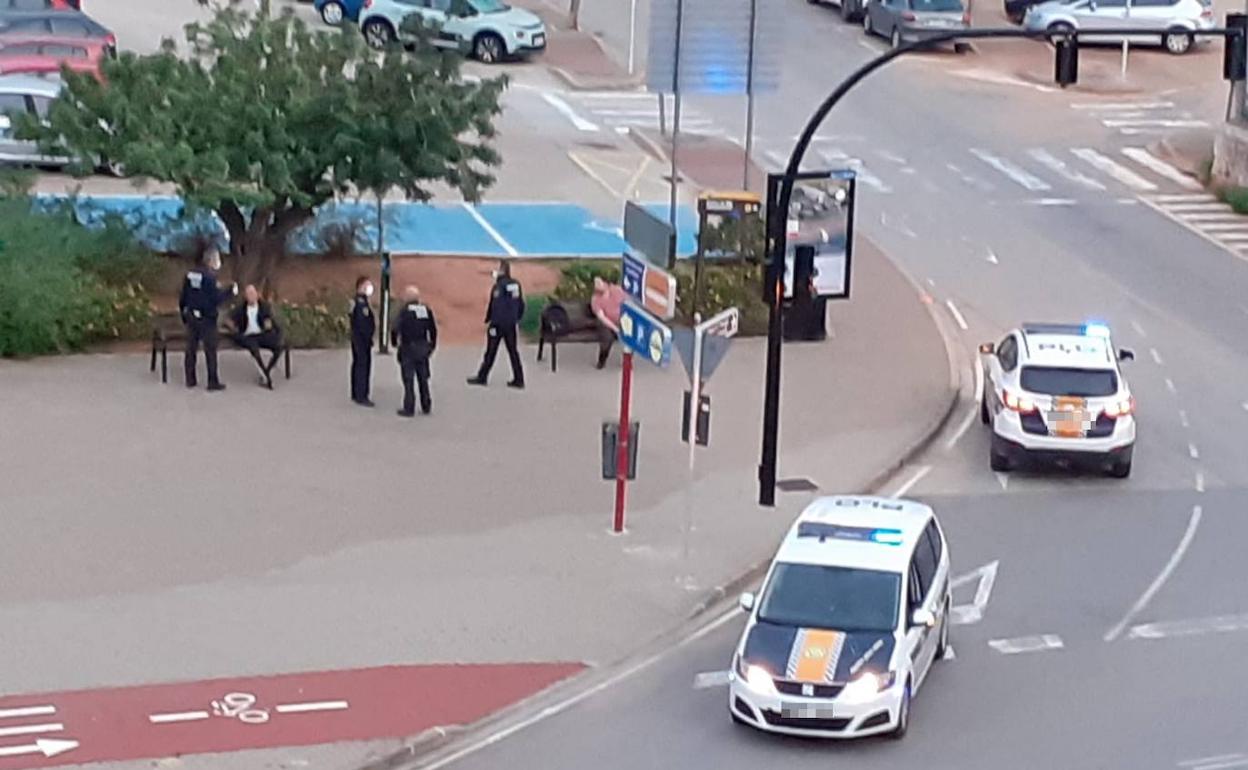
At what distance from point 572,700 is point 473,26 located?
32.0 m

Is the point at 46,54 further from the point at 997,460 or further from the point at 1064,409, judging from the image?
the point at 1064,409

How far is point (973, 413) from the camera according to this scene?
29250 mm

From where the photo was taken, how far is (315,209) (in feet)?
103

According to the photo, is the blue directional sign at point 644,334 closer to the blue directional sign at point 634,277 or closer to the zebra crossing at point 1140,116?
the blue directional sign at point 634,277

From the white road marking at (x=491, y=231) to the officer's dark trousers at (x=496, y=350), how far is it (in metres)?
5.39

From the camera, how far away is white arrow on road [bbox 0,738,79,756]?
56.9 feet

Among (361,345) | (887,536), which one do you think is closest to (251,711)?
(887,536)

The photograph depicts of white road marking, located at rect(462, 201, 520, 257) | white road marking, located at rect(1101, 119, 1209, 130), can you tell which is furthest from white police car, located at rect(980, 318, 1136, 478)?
white road marking, located at rect(1101, 119, 1209, 130)

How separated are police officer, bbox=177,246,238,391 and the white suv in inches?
876

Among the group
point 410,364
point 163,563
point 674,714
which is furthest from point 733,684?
point 410,364

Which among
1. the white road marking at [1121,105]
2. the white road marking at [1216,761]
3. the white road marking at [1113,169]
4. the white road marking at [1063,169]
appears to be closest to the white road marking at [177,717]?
the white road marking at [1216,761]

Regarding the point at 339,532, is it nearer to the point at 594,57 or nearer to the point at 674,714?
the point at 674,714

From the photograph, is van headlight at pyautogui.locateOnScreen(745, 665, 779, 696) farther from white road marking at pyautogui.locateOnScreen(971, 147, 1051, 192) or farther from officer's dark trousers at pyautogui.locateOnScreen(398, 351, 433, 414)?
white road marking at pyautogui.locateOnScreen(971, 147, 1051, 192)

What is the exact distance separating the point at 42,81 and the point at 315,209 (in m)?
10.3
